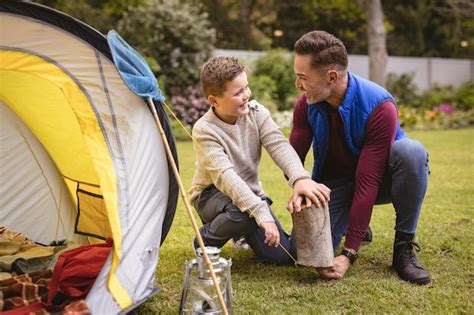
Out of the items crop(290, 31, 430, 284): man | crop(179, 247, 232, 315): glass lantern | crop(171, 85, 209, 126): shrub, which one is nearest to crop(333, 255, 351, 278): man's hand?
crop(290, 31, 430, 284): man

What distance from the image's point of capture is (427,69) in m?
18.7

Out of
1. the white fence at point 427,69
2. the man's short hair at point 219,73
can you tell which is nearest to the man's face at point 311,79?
the man's short hair at point 219,73

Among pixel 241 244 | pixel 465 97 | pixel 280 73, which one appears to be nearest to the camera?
pixel 241 244

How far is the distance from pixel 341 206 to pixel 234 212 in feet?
2.34

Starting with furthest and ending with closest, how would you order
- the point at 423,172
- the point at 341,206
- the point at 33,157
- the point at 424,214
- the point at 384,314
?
the point at 424,214 < the point at 33,157 < the point at 341,206 < the point at 423,172 < the point at 384,314

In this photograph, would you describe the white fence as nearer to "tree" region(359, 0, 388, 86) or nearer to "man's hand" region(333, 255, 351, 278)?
"tree" region(359, 0, 388, 86)

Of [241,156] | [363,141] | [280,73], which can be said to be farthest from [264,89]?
[241,156]

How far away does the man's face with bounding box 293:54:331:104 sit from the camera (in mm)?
2998

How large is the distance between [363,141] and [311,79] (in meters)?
0.44

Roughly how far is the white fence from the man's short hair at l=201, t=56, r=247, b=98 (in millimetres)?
14234

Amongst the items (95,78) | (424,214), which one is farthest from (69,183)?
(424,214)

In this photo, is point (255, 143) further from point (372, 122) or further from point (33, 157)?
point (33, 157)

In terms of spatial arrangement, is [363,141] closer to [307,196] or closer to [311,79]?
[311,79]

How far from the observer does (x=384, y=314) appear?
8.27 feet
